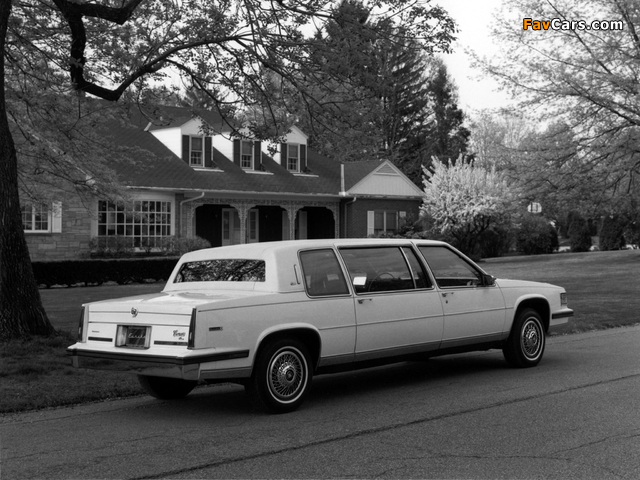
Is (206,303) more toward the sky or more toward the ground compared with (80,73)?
more toward the ground

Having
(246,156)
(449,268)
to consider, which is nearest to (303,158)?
(246,156)

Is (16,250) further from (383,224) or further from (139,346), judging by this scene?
(383,224)

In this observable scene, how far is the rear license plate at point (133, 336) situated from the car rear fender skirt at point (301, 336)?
3.27 ft

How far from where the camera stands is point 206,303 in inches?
275

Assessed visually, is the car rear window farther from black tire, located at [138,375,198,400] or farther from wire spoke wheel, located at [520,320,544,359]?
wire spoke wheel, located at [520,320,544,359]

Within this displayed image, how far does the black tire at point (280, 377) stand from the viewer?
7.19 m

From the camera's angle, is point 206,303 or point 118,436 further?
point 206,303

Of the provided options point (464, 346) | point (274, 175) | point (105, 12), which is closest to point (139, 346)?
point (464, 346)

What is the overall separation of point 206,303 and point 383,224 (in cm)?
3230

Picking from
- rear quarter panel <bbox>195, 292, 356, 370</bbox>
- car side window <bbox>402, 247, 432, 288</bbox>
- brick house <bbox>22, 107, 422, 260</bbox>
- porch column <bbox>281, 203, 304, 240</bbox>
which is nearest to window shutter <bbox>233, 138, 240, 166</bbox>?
brick house <bbox>22, 107, 422, 260</bbox>

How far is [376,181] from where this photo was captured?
127 feet

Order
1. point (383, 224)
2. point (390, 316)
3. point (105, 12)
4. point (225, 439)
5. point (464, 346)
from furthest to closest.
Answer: point (383, 224) < point (105, 12) < point (464, 346) < point (390, 316) < point (225, 439)

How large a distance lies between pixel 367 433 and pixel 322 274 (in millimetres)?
2033

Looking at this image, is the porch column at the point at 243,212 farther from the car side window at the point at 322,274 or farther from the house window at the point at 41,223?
the car side window at the point at 322,274
